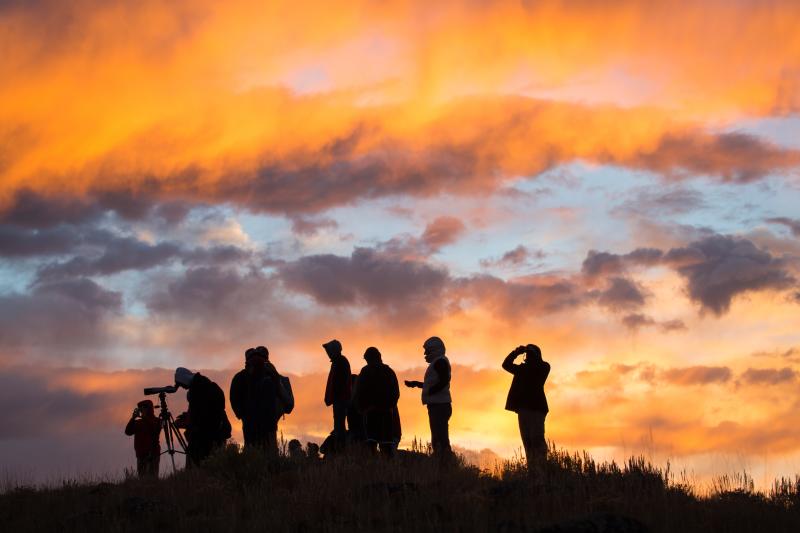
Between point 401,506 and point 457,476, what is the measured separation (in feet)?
7.75

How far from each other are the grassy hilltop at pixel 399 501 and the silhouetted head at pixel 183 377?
6.63 ft

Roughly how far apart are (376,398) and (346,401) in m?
1.31

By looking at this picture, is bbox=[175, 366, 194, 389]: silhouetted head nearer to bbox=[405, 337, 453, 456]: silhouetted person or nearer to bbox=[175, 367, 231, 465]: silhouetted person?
bbox=[175, 367, 231, 465]: silhouetted person

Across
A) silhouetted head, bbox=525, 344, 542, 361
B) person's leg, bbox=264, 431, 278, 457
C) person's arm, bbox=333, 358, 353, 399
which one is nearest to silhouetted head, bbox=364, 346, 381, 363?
person's arm, bbox=333, 358, 353, 399

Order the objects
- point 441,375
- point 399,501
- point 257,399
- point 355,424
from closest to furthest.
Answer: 1. point 399,501
2. point 441,375
3. point 257,399
4. point 355,424

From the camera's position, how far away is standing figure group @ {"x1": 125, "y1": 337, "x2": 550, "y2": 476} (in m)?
19.6

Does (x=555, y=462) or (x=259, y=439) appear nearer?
(x=555, y=462)

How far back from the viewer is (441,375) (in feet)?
64.7

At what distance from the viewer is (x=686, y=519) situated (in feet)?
47.9

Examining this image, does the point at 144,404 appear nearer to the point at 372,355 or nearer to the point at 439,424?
the point at 372,355

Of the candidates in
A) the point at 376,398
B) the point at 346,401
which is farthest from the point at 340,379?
the point at 376,398

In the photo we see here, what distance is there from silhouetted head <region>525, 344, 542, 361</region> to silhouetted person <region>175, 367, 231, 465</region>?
5.76 m

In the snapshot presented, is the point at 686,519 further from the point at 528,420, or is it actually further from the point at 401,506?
the point at 528,420

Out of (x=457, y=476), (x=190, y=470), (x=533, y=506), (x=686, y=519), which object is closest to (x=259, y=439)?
(x=190, y=470)
